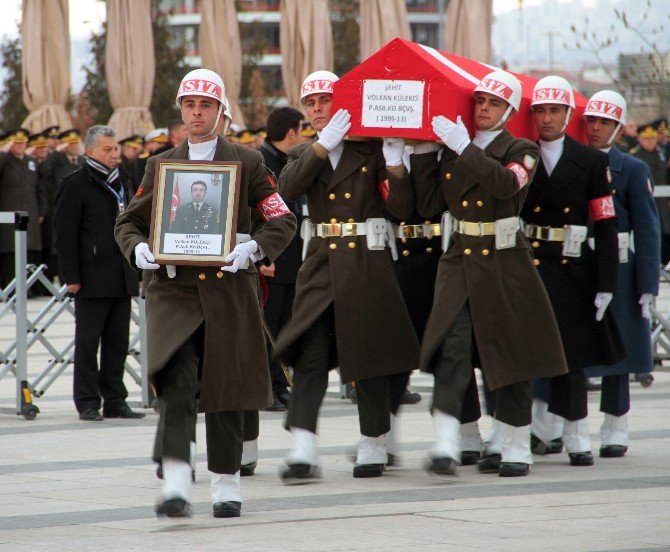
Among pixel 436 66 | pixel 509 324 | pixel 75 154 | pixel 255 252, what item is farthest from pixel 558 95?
pixel 75 154

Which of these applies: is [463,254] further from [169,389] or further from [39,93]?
[39,93]

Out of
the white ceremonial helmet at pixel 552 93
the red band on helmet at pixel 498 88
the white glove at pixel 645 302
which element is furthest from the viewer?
the white glove at pixel 645 302

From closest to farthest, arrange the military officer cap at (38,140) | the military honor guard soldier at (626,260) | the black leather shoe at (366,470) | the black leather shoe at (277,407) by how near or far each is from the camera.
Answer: the black leather shoe at (366,470) < the military honor guard soldier at (626,260) < the black leather shoe at (277,407) < the military officer cap at (38,140)

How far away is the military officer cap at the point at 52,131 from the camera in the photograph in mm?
23209

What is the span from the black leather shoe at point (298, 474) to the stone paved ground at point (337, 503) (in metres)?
0.10

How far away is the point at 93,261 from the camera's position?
36.9 feet

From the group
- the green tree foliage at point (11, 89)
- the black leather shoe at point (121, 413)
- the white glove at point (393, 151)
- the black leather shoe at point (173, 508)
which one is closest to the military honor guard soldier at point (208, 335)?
the black leather shoe at point (173, 508)

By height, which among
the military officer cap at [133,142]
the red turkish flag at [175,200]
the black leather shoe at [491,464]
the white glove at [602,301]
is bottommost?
the black leather shoe at [491,464]

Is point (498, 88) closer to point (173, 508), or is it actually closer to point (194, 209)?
point (194, 209)

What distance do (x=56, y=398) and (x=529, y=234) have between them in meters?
5.39

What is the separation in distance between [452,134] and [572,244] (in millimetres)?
1179

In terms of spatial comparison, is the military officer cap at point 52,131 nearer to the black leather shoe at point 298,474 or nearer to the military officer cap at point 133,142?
the military officer cap at point 133,142

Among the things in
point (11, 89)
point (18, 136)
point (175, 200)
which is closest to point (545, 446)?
point (175, 200)

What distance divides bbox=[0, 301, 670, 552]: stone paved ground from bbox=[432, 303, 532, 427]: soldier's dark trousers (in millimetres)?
368
